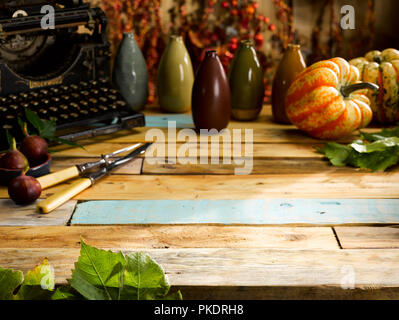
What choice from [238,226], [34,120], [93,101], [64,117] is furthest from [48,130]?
[238,226]

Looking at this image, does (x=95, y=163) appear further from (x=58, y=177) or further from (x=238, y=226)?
(x=238, y=226)

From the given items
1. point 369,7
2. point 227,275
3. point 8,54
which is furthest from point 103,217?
point 369,7

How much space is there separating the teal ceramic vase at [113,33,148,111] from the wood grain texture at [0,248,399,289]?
1.06m

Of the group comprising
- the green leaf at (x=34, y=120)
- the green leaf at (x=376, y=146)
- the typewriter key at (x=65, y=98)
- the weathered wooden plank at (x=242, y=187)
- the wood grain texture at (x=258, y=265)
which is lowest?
the wood grain texture at (x=258, y=265)

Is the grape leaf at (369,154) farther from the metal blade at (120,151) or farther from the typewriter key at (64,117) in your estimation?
the typewriter key at (64,117)

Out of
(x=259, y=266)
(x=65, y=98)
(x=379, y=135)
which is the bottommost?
(x=259, y=266)

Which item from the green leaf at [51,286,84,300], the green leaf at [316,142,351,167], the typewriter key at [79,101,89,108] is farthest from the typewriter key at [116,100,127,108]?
the green leaf at [51,286,84,300]

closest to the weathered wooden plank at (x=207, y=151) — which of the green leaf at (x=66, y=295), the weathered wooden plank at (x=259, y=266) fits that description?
the weathered wooden plank at (x=259, y=266)

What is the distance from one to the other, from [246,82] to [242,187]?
624 millimetres

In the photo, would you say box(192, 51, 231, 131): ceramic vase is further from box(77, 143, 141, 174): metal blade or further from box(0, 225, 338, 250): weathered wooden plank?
box(0, 225, 338, 250): weathered wooden plank

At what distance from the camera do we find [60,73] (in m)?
1.78

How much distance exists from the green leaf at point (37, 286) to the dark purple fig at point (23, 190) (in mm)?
462

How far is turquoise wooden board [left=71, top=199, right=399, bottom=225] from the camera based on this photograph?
3.65 ft

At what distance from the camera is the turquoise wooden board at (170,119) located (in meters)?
1.80
